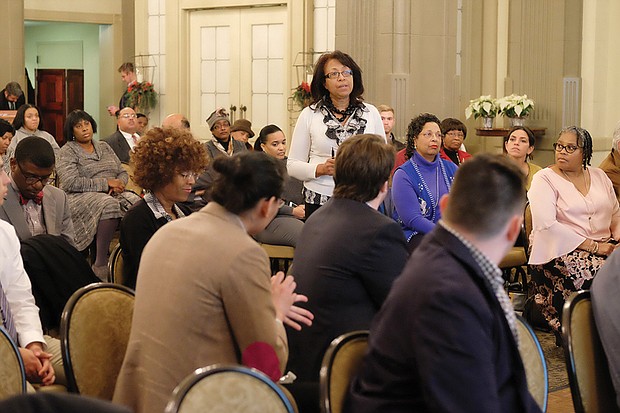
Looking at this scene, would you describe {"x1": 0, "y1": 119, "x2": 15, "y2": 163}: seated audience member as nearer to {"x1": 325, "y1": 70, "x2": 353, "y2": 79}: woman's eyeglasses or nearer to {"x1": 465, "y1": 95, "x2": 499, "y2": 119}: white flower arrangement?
{"x1": 325, "y1": 70, "x2": 353, "y2": 79}: woman's eyeglasses

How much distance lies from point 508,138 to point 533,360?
14.6ft

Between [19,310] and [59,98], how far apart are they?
1352 cm

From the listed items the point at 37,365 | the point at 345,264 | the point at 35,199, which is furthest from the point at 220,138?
the point at 345,264

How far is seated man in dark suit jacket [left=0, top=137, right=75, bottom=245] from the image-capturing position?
470 centimetres

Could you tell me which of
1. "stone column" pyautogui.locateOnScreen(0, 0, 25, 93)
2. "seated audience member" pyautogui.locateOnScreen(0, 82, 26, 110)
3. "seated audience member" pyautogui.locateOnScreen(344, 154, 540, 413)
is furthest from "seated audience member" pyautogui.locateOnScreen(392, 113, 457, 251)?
"stone column" pyautogui.locateOnScreen(0, 0, 25, 93)

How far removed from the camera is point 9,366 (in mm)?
2852

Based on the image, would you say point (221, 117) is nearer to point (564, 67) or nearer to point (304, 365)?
point (564, 67)

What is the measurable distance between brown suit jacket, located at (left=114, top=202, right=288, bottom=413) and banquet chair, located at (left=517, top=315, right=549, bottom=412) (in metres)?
0.71

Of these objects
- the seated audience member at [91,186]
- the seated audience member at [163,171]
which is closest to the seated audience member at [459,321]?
the seated audience member at [163,171]

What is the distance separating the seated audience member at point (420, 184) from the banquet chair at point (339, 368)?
3.24 m

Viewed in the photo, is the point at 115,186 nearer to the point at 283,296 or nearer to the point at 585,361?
the point at 283,296

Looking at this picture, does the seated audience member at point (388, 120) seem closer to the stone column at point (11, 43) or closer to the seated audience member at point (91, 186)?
the seated audience member at point (91, 186)

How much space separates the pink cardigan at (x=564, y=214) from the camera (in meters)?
5.59

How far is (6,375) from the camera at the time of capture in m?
2.85
